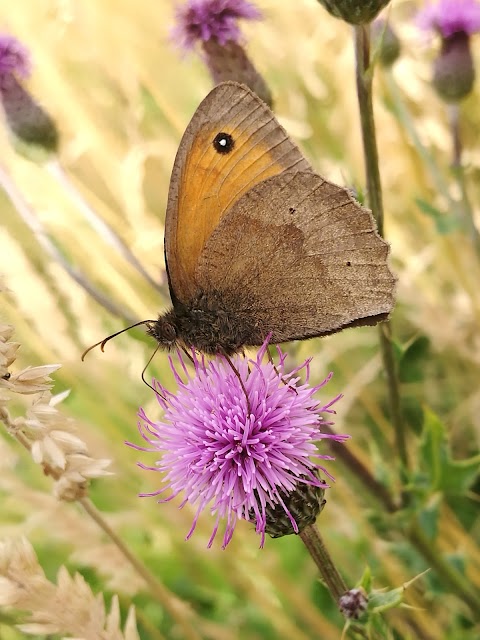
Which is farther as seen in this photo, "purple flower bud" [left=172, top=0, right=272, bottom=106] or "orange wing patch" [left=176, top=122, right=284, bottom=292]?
"purple flower bud" [left=172, top=0, right=272, bottom=106]

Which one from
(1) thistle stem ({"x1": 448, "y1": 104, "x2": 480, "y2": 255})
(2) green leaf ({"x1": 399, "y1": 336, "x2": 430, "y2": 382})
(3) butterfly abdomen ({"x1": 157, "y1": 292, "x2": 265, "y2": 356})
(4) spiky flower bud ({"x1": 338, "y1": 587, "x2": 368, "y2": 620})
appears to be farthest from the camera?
(1) thistle stem ({"x1": 448, "y1": 104, "x2": 480, "y2": 255})

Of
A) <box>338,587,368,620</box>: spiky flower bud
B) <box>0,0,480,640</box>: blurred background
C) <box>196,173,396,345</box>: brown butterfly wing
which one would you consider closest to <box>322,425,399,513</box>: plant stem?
<box>0,0,480,640</box>: blurred background

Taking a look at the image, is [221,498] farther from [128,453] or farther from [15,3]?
[15,3]

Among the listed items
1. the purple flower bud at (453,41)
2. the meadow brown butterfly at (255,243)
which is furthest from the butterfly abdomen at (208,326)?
the purple flower bud at (453,41)

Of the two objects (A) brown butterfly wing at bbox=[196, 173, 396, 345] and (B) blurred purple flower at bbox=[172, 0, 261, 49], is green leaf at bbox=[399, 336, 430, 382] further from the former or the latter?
(B) blurred purple flower at bbox=[172, 0, 261, 49]

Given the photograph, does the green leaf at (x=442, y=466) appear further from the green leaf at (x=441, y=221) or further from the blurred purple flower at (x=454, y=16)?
the blurred purple flower at (x=454, y=16)

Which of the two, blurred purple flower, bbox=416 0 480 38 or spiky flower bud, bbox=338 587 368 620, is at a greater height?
blurred purple flower, bbox=416 0 480 38
